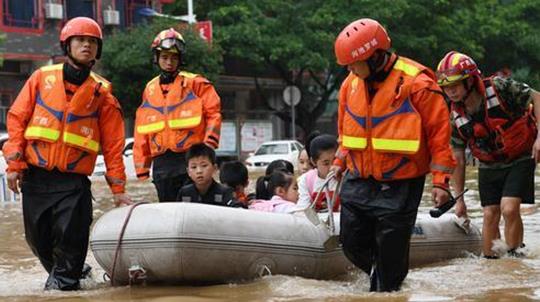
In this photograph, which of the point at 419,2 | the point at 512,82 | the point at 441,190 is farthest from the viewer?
the point at 419,2

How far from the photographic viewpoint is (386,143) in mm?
6215

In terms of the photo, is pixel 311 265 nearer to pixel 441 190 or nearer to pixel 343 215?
pixel 343 215

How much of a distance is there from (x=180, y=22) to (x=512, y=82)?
2784cm

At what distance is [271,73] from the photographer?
4531 centimetres

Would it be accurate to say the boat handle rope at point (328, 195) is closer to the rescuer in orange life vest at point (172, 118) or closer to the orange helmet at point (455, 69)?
the orange helmet at point (455, 69)

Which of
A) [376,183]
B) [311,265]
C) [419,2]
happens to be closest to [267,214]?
[311,265]

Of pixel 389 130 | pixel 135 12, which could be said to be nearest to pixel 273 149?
pixel 135 12

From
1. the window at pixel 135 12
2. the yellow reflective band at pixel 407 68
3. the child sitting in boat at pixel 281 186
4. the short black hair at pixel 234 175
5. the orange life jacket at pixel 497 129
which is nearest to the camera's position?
the yellow reflective band at pixel 407 68

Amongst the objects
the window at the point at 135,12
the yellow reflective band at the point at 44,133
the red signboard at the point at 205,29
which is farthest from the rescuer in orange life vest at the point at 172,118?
the window at the point at 135,12

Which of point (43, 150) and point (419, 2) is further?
point (419, 2)

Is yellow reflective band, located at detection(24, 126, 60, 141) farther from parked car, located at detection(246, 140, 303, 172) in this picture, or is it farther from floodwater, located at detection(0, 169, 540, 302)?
parked car, located at detection(246, 140, 303, 172)

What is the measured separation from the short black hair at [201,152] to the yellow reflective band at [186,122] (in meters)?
0.48

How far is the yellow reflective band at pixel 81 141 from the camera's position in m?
6.90

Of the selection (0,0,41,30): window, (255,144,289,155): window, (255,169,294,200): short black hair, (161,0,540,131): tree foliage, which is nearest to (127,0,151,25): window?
(161,0,540,131): tree foliage
